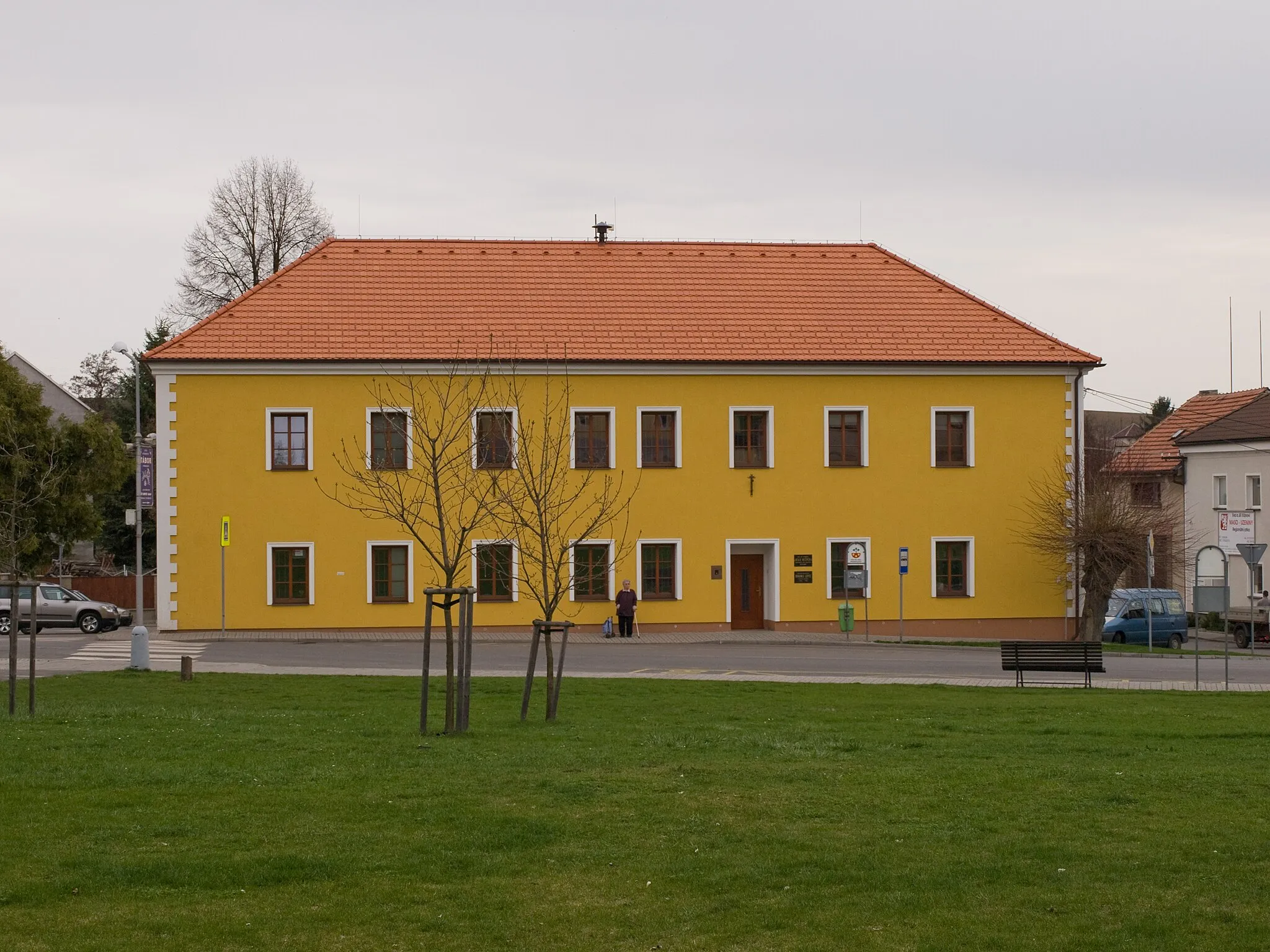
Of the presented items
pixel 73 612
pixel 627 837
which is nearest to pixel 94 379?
pixel 73 612

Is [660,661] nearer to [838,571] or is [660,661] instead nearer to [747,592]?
[747,592]

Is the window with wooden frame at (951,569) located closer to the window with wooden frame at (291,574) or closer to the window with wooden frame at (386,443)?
the window with wooden frame at (386,443)

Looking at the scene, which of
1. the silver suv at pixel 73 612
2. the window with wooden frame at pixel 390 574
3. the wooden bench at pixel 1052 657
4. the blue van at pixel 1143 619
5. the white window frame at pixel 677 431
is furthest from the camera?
the blue van at pixel 1143 619

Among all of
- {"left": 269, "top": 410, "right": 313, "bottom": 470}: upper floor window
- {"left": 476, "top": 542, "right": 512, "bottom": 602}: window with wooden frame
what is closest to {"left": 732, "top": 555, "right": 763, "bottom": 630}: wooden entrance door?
{"left": 476, "top": 542, "right": 512, "bottom": 602}: window with wooden frame

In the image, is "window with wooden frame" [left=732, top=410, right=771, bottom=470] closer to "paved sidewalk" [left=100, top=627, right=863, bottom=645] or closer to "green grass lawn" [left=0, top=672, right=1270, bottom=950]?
"paved sidewalk" [left=100, top=627, right=863, bottom=645]

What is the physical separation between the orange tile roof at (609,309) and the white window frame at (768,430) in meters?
1.34

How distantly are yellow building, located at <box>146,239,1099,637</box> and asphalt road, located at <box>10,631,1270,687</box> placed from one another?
3393 mm

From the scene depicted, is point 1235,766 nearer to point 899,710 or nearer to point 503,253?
point 899,710

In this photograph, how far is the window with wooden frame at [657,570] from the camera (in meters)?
40.6

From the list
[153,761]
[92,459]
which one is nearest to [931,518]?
[92,459]

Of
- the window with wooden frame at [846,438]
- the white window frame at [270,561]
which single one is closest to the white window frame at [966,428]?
the window with wooden frame at [846,438]

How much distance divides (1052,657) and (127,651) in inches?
742

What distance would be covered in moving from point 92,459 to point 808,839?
37.3m

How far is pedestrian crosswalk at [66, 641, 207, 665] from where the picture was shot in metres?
30.3
